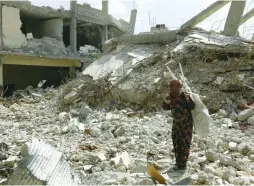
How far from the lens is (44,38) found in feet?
46.0

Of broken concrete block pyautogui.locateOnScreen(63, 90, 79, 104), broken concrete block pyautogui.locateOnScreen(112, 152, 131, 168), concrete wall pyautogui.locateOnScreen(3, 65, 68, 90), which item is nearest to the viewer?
broken concrete block pyautogui.locateOnScreen(112, 152, 131, 168)

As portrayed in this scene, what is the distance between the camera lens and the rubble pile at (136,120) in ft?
12.3

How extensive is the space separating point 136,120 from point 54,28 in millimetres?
9892

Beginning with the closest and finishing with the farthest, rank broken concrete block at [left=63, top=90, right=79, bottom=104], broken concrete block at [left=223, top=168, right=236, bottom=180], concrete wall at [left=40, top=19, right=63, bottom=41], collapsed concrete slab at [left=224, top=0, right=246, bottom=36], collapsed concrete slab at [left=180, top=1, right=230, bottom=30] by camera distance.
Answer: broken concrete block at [left=223, top=168, right=236, bottom=180] < broken concrete block at [left=63, top=90, right=79, bottom=104] < collapsed concrete slab at [left=224, top=0, right=246, bottom=36] < collapsed concrete slab at [left=180, top=1, right=230, bottom=30] < concrete wall at [left=40, top=19, right=63, bottom=41]

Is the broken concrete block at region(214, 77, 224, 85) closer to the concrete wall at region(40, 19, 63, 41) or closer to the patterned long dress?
the patterned long dress

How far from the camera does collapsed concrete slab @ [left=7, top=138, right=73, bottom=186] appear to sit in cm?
285

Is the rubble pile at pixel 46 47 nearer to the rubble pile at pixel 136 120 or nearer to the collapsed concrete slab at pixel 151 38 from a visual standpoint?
the rubble pile at pixel 136 120

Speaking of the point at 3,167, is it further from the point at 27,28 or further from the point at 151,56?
the point at 27,28

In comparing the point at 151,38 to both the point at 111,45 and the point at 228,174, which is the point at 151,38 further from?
the point at 228,174

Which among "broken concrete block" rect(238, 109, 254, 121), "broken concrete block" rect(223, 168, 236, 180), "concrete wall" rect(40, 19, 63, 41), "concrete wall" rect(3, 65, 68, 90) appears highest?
"concrete wall" rect(40, 19, 63, 41)

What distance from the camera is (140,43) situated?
9.57 m

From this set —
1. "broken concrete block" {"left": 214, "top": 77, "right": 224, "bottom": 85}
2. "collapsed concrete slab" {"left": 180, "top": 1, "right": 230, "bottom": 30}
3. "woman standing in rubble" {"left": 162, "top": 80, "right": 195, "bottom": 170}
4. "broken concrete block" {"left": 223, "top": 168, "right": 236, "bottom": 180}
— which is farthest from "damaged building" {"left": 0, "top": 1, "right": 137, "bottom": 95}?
"broken concrete block" {"left": 223, "top": 168, "right": 236, "bottom": 180}

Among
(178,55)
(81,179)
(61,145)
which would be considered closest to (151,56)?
(178,55)

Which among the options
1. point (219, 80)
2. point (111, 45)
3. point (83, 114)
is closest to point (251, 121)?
point (219, 80)
